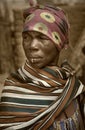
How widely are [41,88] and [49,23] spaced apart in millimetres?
265

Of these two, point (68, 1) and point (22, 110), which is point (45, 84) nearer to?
point (22, 110)

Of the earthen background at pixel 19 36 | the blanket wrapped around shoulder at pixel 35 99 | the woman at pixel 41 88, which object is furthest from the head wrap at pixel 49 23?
the earthen background at pixel 19 36

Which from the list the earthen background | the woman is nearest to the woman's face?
the woman

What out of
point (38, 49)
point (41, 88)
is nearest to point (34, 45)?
point (38, 49)

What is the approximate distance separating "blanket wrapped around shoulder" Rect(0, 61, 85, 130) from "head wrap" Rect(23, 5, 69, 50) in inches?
5.3

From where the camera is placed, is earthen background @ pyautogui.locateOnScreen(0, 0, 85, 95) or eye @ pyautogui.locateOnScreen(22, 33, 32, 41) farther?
earthen background @ pyautogui.locateOnScreen(0, 0, 85, 95)

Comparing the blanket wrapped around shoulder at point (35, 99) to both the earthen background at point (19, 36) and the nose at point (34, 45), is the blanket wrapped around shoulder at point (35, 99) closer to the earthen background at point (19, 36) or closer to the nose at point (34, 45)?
the nose at point (34, 45)

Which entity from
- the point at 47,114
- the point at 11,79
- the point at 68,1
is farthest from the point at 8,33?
the point at 47,114

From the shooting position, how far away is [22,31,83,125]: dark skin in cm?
132

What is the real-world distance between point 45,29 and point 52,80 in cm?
21

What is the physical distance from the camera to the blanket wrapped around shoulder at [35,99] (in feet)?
4.29

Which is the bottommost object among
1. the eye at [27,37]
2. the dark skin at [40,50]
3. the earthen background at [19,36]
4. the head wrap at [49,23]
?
the earthen background at [19,36]

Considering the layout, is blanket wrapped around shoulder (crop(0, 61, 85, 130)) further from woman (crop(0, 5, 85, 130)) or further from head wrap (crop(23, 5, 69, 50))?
head wrap (crop(23, 5, 69, 50))

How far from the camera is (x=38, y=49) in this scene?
1322mm
